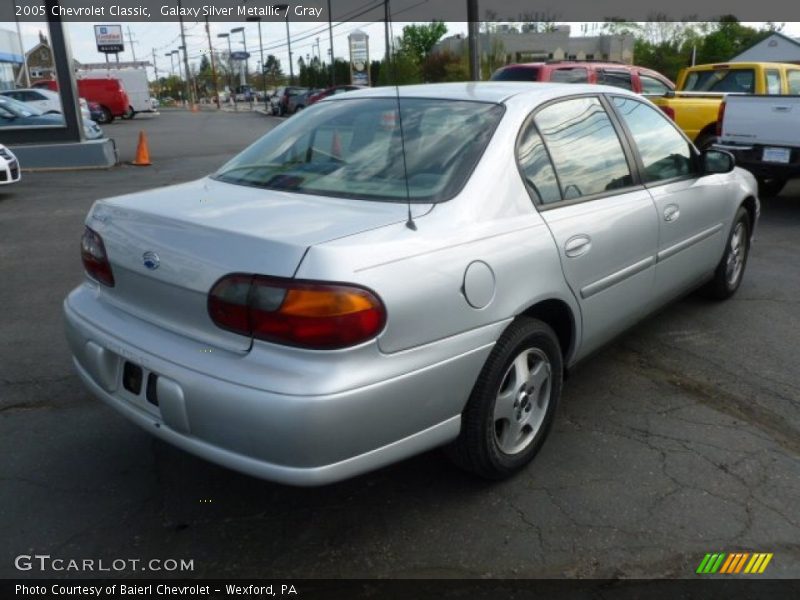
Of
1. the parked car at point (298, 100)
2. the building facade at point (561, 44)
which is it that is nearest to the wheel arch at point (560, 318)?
the parked car at point (298, 100)

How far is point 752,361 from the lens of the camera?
4.11 metres

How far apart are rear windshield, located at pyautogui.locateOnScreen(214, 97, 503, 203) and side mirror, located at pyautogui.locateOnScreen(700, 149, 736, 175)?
187cm

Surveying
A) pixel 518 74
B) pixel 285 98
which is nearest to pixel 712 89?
pixel 518 74

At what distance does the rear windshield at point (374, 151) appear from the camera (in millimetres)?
2736

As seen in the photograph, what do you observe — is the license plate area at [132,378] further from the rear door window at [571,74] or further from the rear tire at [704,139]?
the rear door window at [571,74]

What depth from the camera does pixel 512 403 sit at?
2.78 metres

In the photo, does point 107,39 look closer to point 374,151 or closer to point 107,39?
point 107,39

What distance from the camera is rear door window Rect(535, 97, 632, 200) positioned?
10.2 feet

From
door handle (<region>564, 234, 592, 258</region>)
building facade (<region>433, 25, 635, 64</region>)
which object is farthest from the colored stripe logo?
building facade (<region>433, 25, 635, 64</region>)

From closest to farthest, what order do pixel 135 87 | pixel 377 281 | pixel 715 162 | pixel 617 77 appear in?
1. pixel 377 281
2. pixel 715 162
3. pixel 617 77
4. pixel 135 87

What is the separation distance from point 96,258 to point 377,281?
1280mm

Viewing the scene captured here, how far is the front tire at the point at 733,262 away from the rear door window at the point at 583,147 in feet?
5.64

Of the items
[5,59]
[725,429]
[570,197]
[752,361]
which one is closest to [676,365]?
[752,361]

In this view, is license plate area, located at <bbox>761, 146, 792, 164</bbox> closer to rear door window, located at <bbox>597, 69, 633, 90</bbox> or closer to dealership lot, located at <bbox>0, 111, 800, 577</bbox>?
rear door window, located at <bbox>597, 69, 633, 90</bbox>
